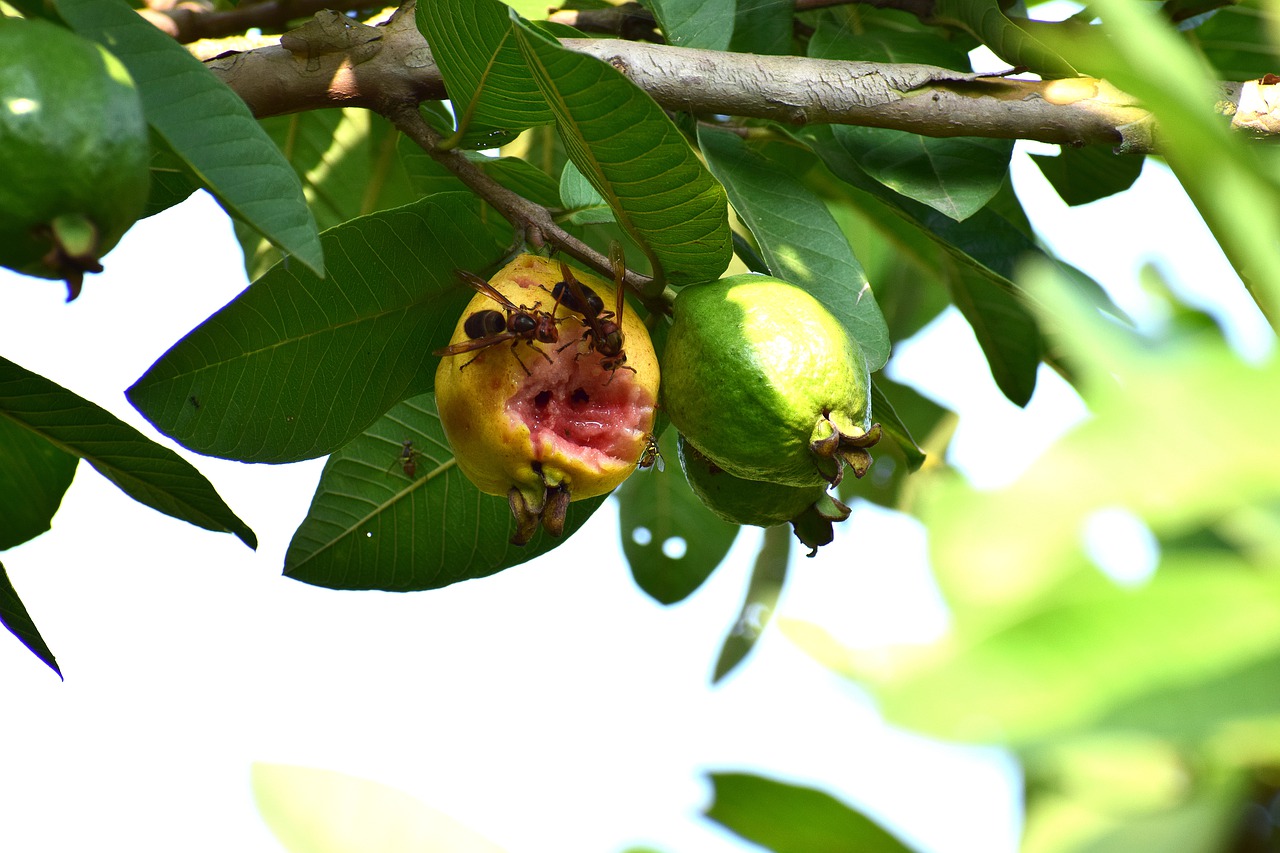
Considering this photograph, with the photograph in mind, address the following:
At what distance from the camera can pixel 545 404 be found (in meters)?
1.02

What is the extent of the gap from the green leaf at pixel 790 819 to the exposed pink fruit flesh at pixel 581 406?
0.58 m

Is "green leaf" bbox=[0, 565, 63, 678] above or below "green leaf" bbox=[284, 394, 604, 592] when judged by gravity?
above

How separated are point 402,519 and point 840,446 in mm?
555

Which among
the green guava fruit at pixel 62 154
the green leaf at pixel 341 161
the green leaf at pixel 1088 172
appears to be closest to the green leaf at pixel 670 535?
the green leaf at pixel 341 161

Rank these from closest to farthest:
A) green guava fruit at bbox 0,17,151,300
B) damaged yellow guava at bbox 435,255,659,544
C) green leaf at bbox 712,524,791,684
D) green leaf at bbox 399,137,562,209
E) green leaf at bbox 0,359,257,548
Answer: green guava fruit at bbox 0,17,151,300 < damaged yellow guava at bbox 435,255,659,544 < green leaf at bbox 0,359,257,548 < green leaf at bbox 399,137,562,209 < green leaf at bbox 712,524,791,684

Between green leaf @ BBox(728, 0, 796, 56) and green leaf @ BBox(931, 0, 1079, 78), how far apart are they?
0.20m

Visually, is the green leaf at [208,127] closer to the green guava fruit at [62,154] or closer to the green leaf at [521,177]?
→ the green guava fruit at [62,154]

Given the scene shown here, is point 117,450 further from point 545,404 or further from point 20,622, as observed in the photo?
point 545,404

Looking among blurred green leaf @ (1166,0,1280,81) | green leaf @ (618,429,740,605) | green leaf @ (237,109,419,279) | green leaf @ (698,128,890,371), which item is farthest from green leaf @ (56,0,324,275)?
blurred green leaf @ (1166,0,1280,81)

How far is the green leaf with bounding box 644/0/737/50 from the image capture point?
4.28 feet

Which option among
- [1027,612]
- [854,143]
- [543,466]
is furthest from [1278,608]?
[854,143]

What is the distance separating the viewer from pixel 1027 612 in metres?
0.25

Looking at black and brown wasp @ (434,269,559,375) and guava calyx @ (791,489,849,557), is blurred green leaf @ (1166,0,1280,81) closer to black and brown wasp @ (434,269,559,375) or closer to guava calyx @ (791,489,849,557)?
guava calyx @ (791,489,849,557)

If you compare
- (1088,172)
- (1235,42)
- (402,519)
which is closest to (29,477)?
(402,519)
